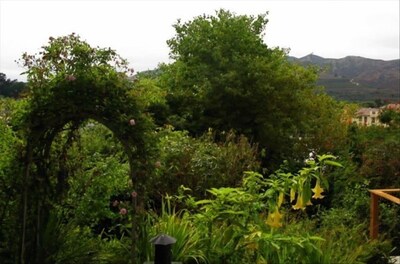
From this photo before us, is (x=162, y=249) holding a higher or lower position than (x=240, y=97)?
lower

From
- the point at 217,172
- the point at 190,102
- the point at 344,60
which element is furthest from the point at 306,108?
the point at 344,60

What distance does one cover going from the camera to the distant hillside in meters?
41.9

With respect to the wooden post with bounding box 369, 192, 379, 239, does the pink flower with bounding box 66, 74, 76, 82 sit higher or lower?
higher

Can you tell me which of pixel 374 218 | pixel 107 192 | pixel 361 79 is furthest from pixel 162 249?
pixel 361 79

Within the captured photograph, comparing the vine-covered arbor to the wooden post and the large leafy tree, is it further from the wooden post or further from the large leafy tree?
the large leafy tree

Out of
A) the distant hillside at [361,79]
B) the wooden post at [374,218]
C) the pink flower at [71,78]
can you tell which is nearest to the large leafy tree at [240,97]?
the wooden post at [374,218]

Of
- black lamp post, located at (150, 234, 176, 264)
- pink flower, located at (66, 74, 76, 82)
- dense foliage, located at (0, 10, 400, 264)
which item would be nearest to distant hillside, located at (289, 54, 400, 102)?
dense foliage, located at (0, 10, 400, 264)

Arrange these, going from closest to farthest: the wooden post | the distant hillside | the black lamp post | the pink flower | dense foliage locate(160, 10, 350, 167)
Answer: the black lamp post → the pink flower → the wooden post → dense foliage locate(160, 10, 350, 167) → the distant hillside

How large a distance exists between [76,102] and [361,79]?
52214 millimetres

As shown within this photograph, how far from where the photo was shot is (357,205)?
25.5ft

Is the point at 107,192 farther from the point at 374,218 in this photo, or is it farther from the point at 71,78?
the point at 374,218

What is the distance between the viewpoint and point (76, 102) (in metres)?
3.70

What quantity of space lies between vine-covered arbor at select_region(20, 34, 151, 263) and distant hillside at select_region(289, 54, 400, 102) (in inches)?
1333

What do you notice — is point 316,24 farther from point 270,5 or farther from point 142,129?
point 142,129
